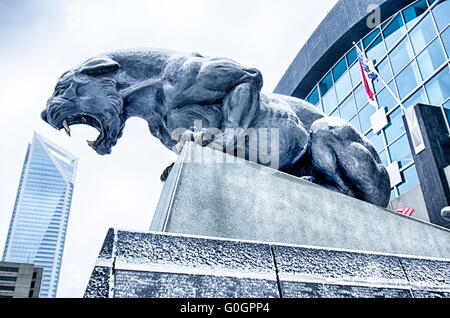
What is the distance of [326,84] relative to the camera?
81.3ft

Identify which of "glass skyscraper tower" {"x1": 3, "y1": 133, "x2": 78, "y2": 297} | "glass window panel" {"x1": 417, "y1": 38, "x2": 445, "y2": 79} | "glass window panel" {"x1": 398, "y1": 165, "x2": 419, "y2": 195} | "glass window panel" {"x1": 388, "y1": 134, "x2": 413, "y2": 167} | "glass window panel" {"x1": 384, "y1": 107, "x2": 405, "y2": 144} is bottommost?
"glass window panel" {"x1": 398, "y1": 165, "x2": 419, "y2": 195}

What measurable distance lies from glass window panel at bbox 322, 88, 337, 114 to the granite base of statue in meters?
21.8

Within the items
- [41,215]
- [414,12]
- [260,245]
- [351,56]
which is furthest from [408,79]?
[41,215]

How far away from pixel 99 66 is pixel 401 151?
16589 mm

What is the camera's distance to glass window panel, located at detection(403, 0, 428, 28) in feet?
59.6

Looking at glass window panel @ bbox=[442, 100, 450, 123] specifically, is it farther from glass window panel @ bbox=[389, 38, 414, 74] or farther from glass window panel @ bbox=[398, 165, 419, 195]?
glass window panel @ bbox=[389, 38, 414, 74]

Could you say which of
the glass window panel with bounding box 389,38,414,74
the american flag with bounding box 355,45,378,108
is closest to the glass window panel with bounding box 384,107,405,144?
the american flag with bounding box 355,45,378,108

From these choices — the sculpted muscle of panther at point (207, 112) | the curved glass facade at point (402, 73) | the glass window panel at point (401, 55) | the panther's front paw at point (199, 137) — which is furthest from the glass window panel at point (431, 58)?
the panther's front paw at point (199, 137)

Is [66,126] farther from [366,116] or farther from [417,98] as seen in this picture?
[366,116]

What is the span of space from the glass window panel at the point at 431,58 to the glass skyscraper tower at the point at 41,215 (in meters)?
160

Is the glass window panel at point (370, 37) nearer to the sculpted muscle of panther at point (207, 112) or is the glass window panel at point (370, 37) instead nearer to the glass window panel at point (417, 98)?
the glass window panel at point (417, 98)

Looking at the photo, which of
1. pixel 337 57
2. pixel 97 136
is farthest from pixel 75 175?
pixel 97 136

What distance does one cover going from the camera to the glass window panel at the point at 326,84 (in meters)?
24.3
